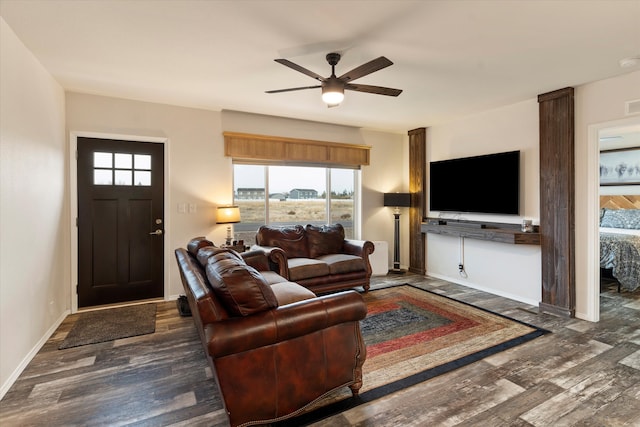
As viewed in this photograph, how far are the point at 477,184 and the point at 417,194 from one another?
1.19 meters

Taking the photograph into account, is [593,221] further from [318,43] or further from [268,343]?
[268,343]

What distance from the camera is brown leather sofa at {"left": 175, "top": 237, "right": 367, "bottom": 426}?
168cm

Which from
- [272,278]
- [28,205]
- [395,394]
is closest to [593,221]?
[395,394]

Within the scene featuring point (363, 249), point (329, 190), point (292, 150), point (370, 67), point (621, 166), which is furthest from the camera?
point (621, 166)

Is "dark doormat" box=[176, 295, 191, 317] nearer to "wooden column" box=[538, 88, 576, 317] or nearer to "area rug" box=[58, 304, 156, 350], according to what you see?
"area rug" box=[58, 304, 156, 350]

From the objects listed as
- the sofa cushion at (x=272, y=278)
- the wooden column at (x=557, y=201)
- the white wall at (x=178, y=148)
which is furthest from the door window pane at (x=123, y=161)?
the wooden column at (x=557, y=201)

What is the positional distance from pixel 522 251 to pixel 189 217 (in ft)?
14.9

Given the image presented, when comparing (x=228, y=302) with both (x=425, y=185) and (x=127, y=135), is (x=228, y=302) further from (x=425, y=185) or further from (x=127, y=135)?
(x=425, y=185)

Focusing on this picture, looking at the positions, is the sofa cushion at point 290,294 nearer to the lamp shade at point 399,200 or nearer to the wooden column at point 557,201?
the wooden column at point 557,201

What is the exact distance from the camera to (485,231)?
170 inches

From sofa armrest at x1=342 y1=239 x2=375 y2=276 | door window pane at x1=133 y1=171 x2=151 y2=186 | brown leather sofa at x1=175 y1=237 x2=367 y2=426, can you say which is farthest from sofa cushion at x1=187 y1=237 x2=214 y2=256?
sofa armrest at x1=342 y1=239 x2=375 y2=276

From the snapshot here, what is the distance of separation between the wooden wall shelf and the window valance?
169 cm

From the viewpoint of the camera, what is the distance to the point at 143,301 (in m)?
4.15

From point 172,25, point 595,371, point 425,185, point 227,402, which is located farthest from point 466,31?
point 425,185
